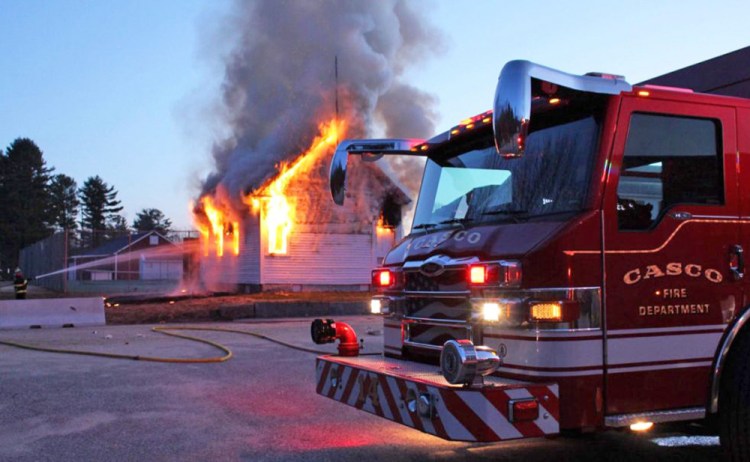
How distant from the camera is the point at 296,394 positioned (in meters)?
7.03

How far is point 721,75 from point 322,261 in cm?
1977

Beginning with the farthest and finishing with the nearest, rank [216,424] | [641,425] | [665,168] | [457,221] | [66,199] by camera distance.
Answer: [66,199]
[216,424]
[457,221]
[665,168]
[641,425]

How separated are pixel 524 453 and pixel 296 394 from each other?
2.75 meters

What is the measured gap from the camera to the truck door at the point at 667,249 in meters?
3.62

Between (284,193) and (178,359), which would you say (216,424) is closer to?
(178,359)

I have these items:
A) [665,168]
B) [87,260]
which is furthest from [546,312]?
[87,260]

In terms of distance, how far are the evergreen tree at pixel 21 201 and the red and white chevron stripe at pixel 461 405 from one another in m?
82.1

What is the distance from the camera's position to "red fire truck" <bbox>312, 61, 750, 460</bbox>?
135 inches

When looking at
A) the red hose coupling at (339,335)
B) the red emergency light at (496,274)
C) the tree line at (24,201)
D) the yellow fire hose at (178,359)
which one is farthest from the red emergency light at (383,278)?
the tree line at (24,201)

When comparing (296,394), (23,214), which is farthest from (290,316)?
(23,214)

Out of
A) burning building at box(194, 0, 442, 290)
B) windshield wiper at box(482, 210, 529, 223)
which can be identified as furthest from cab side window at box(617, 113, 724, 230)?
burning building at box(194, 0, 442, 290)

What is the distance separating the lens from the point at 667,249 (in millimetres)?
3752

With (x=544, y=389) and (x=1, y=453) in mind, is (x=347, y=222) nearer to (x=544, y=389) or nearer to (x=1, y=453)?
(x=1, y=453)

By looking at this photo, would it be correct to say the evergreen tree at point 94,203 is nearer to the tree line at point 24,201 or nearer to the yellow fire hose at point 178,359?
the tree line at point 24,201
